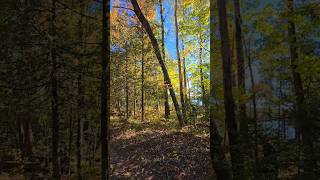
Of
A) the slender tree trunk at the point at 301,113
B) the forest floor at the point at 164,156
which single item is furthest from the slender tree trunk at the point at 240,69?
the forest floor at the point at 164,156

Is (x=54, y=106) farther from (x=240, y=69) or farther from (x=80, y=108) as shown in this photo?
(x=240, y=69)

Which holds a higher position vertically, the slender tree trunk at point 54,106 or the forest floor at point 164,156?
the slender tree trunk at point 54,106

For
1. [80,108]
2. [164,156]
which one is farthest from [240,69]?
[164,156]

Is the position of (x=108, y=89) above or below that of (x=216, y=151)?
above

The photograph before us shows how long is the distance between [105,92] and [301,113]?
249 centimetres

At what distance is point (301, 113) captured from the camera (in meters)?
4.25

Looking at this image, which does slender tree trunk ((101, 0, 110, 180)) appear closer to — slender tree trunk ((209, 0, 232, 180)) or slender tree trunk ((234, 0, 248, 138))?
slender tree trunk ((209, 0, 232, 180))

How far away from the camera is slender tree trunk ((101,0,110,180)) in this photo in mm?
4840

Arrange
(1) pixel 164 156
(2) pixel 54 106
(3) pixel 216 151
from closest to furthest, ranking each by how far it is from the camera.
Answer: (2) pixel 54 106 < (3) pixel 216 151 < (1) pixel 164 156

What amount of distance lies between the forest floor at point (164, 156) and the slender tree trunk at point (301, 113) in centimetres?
187

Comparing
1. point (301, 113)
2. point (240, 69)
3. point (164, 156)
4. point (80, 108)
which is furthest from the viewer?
point (164, 156)

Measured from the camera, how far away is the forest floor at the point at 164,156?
635 centimetres

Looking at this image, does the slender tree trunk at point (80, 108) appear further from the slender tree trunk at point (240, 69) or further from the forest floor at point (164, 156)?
the slender tree trunk at point (240, 69)

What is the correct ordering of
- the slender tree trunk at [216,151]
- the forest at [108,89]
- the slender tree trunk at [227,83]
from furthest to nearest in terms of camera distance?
1. the slender tree trunk at [216,151]
2. the slender tree trunk at [227,83]
3. the forest at [108,89]
